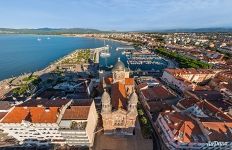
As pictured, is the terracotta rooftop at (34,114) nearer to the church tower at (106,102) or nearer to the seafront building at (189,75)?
the church tower at (106,102)

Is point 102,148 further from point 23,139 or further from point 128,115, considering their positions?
point 23,139

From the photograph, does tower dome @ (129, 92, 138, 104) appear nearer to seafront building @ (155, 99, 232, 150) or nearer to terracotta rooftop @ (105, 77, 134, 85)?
seafront building @ (155, 99, 232, 150)

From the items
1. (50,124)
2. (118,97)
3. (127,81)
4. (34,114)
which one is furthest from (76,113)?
(127,81)

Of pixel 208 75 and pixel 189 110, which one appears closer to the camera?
pixel 189 110

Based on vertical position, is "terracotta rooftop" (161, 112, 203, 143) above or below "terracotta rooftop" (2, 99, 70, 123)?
below

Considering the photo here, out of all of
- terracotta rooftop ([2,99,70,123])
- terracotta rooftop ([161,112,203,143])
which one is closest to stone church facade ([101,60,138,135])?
terracotta rooftop ([161,112,203,143])

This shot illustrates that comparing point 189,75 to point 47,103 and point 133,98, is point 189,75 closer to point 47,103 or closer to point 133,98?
point 133,98

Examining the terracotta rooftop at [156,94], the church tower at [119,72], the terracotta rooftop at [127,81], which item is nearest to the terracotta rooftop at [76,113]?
the church tower at [119,72]

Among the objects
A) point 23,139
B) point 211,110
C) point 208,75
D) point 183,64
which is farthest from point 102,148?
point 183,64
